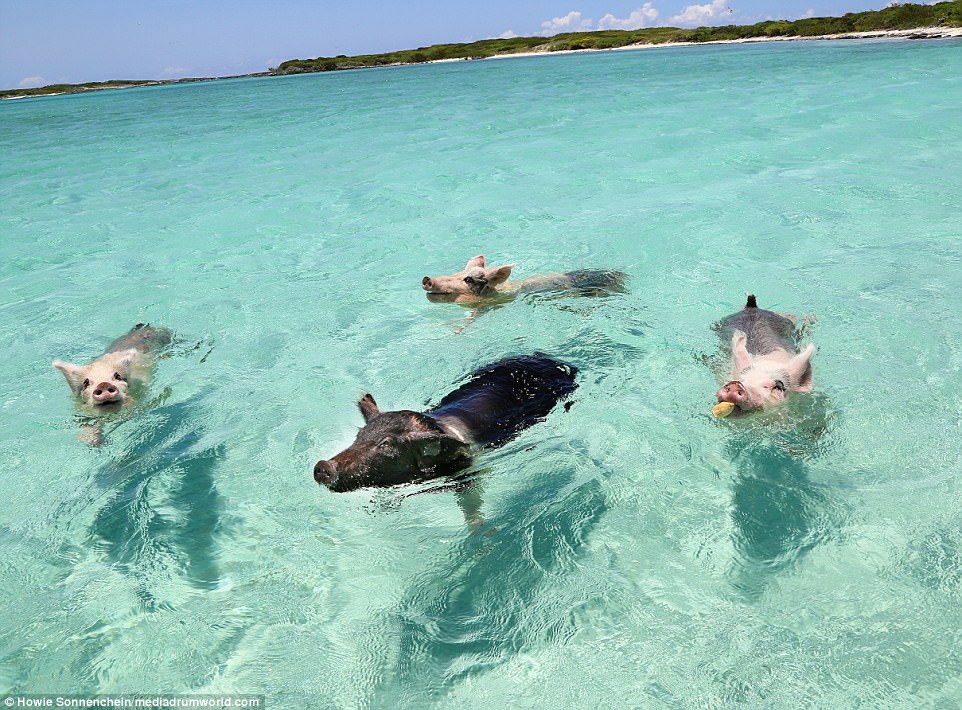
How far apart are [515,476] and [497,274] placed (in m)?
4.54

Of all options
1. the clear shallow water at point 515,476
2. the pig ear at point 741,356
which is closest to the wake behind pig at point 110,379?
the clear shallow water at point 515,476

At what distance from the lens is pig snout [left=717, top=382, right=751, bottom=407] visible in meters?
5.64

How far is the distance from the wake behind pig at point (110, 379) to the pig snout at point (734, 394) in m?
5.58

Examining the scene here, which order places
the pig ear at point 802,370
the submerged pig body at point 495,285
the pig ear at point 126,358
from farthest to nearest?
the submerged pig body at point 495,285, the pig ear at point 126,358, the pig ear at point 802,370

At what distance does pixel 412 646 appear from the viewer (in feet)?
14.1

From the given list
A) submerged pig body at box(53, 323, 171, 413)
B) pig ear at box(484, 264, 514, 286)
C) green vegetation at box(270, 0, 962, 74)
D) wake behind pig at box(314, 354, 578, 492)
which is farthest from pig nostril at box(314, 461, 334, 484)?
green vegetation at box(270, 0, 962, 74)

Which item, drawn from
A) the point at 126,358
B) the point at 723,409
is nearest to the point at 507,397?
the point at 723,409

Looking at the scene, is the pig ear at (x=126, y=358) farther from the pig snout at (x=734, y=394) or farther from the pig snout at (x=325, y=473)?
the pig snout at (x=734, y=394)

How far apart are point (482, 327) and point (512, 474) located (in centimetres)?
385

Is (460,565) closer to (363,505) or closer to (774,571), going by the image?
(363,505)

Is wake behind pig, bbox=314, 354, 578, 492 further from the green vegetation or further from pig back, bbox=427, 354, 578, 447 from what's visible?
the green vegetation

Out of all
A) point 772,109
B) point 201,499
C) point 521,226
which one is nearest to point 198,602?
point 201,499

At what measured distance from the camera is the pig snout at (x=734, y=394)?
5638mm

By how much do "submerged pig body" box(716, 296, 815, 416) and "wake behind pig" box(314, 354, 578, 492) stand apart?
5.17 feet
